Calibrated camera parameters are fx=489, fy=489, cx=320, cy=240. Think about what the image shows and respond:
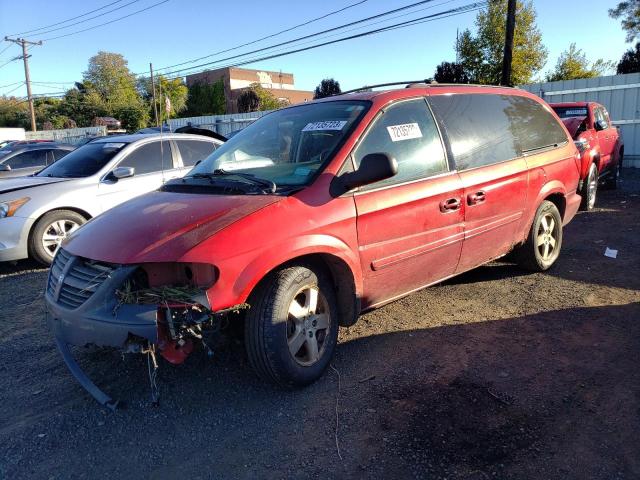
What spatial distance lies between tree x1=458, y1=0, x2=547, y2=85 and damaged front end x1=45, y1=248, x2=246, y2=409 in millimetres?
27383

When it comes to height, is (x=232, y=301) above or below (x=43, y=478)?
above

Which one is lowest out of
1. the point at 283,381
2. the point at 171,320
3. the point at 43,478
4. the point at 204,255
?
the point at 43,478

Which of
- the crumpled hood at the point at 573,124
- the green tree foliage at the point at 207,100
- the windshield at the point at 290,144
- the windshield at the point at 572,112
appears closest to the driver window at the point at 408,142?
the windshield at the point at 290,144

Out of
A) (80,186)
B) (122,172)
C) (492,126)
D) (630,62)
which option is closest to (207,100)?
(630,62)

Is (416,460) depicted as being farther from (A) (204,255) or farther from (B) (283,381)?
(A) (204,255)

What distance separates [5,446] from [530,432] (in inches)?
113

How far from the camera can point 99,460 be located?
2.57m

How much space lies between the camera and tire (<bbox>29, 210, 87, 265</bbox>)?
6.16 m

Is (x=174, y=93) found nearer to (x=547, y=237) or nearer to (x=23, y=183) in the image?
(x=23, y=183)

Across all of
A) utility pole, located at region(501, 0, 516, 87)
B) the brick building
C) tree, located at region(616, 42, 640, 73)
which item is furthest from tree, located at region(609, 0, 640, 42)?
the brick building

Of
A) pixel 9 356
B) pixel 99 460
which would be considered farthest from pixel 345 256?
pixel 9 356

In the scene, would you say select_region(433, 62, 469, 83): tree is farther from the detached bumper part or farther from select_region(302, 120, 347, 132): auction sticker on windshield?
the detached bumper part

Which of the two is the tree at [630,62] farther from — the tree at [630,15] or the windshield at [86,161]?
the windshield at [86,161]

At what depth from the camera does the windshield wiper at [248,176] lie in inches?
126
